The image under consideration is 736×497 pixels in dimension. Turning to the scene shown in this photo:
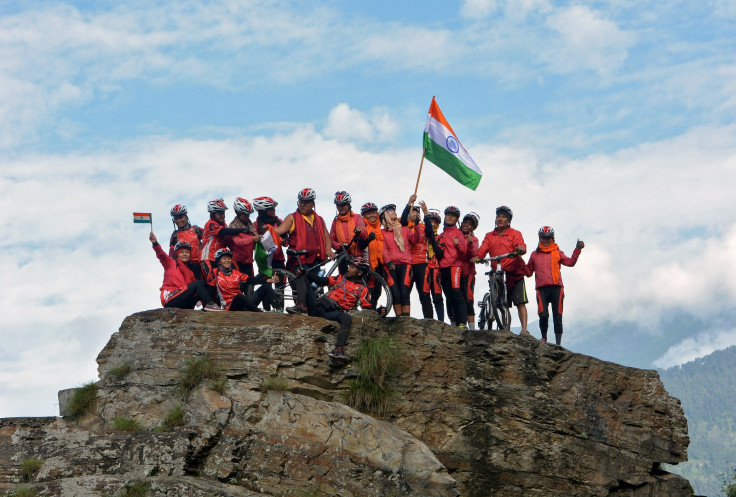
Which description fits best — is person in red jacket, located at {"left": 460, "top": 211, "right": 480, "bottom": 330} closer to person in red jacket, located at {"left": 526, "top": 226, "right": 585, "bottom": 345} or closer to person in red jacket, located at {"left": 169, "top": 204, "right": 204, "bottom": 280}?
person in red jacket, located at {"left": 526, "top": 226, "right": 585, "bottom": 345}

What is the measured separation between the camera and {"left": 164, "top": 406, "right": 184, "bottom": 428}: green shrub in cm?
1530

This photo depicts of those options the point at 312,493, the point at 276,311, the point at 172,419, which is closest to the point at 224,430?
the point at 172,419

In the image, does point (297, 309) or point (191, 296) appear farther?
point (191, 296)

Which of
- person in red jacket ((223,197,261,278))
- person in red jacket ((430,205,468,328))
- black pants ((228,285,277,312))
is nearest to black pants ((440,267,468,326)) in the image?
person in red jacket ((430,205,468,328))

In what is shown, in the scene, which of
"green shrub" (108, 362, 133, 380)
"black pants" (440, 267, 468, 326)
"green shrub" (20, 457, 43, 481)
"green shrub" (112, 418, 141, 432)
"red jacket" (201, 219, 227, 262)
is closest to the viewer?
"green shrub" (20, 457, 43, 481)

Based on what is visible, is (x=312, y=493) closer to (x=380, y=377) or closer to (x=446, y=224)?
(x=380, y=377)

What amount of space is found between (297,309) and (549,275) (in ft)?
19.6

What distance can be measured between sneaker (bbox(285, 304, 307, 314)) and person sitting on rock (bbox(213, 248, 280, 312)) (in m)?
0.51

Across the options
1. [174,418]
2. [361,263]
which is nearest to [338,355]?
[361,263]

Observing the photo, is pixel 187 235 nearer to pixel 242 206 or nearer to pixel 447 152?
pixel 242 206

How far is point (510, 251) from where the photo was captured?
63.9 ft

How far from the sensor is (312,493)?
47.8ft

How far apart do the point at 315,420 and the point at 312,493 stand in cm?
142

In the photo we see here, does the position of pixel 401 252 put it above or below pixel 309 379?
above
